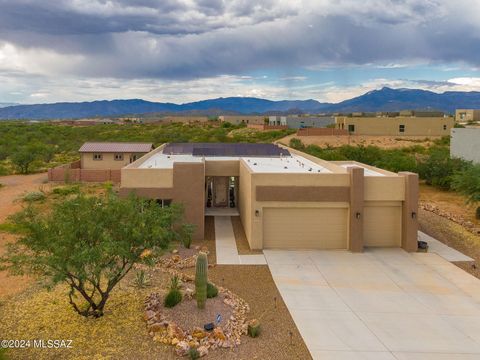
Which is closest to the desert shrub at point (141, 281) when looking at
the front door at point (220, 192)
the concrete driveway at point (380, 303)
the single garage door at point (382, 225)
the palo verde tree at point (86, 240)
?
the palo verde tree at point (86, 240)

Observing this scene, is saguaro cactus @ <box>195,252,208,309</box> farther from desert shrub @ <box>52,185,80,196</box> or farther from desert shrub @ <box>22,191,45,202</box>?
desert shrub @ <box>52,185,80,196</box>

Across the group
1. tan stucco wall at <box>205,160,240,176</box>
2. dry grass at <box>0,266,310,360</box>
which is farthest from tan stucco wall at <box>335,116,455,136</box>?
dry grass at <box>0,266,310,360</box>

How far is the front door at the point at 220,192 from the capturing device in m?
33.2

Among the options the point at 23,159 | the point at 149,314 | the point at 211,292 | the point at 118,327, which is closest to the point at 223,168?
the point at 211,292

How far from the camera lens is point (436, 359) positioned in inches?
480

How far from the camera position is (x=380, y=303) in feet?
52.3

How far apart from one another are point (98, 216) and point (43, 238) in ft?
5.14

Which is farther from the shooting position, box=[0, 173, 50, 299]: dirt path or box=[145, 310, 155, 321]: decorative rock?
box=[0, 173, 50, 299]: dirt path

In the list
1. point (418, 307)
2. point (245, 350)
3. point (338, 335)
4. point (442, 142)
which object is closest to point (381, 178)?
point (418, 307)

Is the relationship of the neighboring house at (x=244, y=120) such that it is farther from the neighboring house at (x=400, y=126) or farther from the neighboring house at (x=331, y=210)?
the neighboring house at (x=331, y=210)

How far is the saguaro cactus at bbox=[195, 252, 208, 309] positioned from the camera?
46.8 ft

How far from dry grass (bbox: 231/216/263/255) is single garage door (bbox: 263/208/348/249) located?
0.99m

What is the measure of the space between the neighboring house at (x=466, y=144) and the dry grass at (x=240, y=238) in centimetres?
2888

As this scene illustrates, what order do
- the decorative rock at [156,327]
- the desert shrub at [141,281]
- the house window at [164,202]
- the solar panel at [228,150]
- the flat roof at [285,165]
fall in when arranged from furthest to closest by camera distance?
the solar panel at [228,150]
the flat roof at [285,165]
the house window at [164,202]
the desert shrub at [141,281]
the decorative rock at [156,327]
